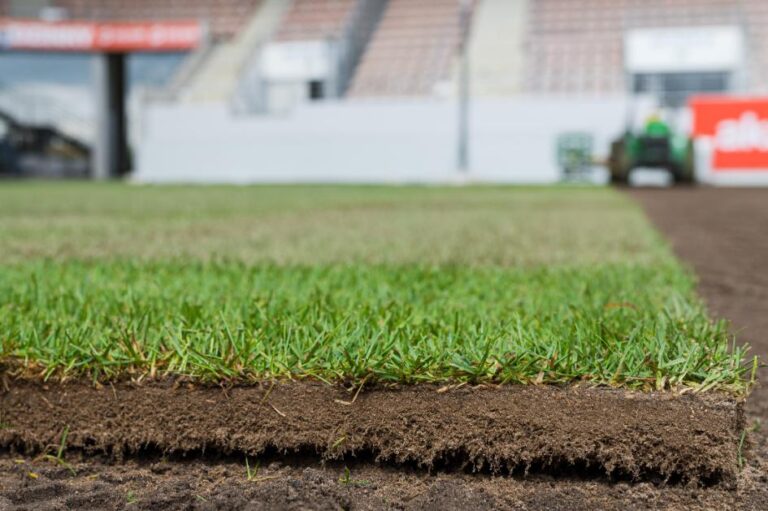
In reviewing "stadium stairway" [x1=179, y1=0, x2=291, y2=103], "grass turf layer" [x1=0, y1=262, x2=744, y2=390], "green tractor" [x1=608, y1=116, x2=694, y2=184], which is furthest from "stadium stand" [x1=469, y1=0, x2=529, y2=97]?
→ "grass turf layer" [x1=0, y1=262, x2=744, y2=390]

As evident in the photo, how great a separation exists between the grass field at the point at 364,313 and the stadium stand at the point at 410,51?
60.4 ft

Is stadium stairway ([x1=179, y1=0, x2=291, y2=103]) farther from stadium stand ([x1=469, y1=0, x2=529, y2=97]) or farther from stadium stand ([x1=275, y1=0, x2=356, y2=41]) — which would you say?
stadium stand ([x1=469, y1=0, x2=529, y2=97])

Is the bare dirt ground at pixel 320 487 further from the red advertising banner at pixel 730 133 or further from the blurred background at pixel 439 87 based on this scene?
the red advertising banner at pixel 730 133

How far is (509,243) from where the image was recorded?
5.15 metres

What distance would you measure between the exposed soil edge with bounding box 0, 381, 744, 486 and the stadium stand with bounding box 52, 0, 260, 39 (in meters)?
27.6

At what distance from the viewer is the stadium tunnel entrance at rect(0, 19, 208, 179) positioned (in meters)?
27.8

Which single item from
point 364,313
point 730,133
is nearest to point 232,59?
point 730,133

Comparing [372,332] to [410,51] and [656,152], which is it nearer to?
[656,152]

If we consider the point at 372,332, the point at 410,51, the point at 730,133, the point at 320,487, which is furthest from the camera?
the point at 410,51

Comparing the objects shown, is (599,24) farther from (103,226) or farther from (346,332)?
(346,332)

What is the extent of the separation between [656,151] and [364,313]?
14759mm

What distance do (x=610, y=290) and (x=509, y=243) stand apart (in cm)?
233

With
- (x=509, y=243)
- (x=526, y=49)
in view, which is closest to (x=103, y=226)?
(x=509, y=243)

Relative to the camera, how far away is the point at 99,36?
92.6 ft
